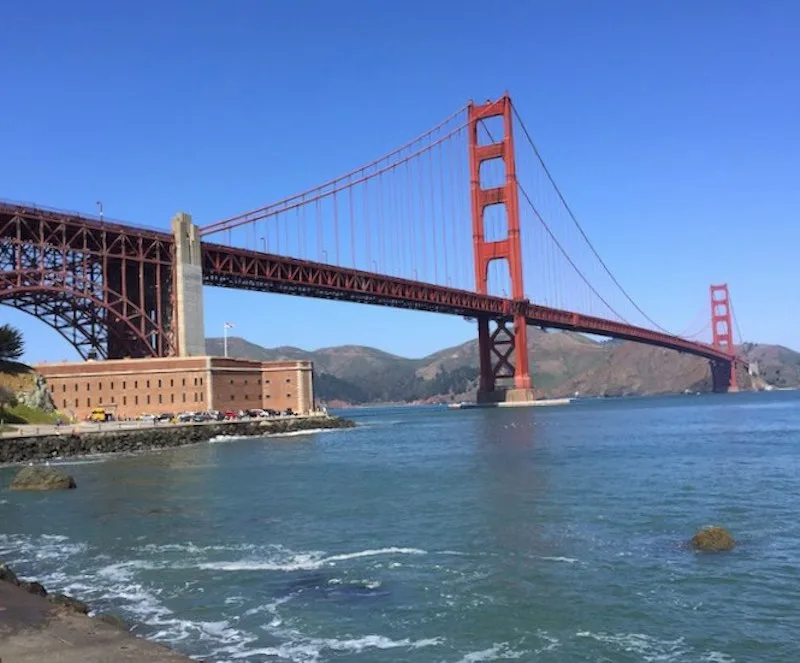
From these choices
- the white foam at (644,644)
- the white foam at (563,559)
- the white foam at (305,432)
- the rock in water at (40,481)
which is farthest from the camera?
the white foam at (305,432)

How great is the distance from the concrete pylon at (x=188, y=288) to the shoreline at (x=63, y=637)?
6152 centimetres

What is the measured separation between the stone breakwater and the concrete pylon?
38.9 feet

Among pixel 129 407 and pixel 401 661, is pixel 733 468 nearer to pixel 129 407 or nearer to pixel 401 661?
pixel 401 661

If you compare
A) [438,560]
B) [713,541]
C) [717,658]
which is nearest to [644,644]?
[717,658]

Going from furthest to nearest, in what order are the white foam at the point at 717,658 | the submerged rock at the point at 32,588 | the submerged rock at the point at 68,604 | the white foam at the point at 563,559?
1. the white foam at the point at 563,559
2. the submerged rock at the point at 32,588
3. the submerged rock at the point at 68,604
4. the white foam at the point at 717,658

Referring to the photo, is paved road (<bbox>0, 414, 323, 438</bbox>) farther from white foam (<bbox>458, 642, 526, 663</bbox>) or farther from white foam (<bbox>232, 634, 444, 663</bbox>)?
white foam (<bbox>458, 642, 526, 663</bbox>)

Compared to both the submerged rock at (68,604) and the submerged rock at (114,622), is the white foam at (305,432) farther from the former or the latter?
the submerged rock at (114,622)

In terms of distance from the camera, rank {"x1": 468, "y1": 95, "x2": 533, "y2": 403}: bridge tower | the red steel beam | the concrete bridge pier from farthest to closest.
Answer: the concrete bridge pier < {"x1": 468, "y1": 95, "x2": 533, "y2": 403}: bridge tower < the red steel beam

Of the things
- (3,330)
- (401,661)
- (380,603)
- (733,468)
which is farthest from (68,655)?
(3,330)

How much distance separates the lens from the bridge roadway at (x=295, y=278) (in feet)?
215

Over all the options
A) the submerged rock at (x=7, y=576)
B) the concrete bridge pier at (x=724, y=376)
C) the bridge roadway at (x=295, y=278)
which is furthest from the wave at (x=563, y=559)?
the concrete bridge pier at (x=724, y=376)

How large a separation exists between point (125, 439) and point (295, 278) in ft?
106

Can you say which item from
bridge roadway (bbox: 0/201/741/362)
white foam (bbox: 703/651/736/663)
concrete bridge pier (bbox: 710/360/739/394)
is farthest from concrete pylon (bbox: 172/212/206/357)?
concrete bridge pier (bbox: 710/360/739/394)

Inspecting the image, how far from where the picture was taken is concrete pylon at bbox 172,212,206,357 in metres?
70.6
